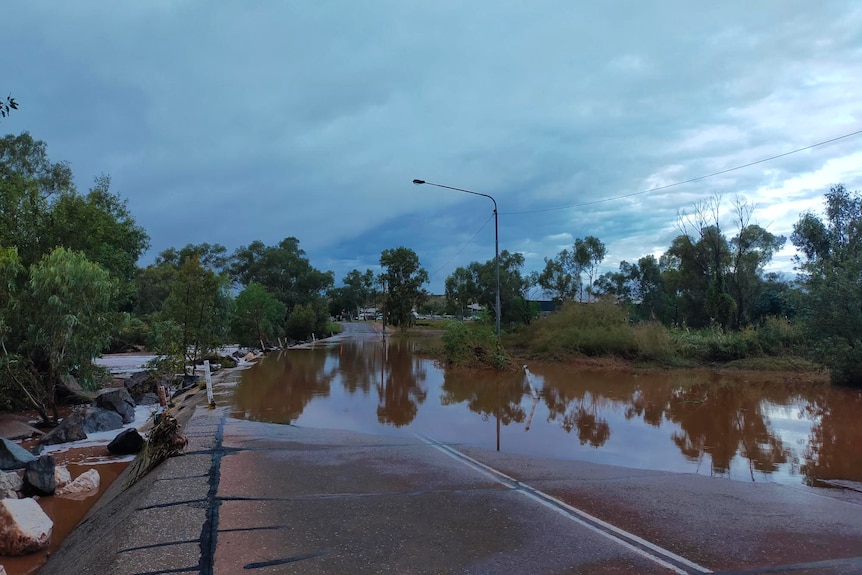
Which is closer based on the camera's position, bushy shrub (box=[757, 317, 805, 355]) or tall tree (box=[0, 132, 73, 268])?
tall tree (box=[0, 132, 73, 268])

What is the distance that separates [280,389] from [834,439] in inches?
662

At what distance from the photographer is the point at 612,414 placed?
14820 mm

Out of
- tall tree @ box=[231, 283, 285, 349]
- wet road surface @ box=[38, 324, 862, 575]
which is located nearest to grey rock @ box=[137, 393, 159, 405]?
wet road surface @ box=[38, 324, 862, 575]

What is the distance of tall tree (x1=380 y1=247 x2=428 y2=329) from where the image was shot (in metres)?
72.7

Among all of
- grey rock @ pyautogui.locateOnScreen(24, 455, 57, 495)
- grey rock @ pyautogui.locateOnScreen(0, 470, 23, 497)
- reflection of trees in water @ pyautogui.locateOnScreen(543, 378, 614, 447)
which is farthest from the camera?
reflection of trees in water @ pyautogui.locateOnScreen(543, 378, 614, 447)

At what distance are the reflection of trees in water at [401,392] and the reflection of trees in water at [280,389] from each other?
231 cm

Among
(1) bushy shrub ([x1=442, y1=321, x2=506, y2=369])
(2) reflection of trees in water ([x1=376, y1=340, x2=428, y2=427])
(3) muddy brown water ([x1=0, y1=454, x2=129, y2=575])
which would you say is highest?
(1) bushy shrub ([x1=442, y1=321, x2=506, y2=369])

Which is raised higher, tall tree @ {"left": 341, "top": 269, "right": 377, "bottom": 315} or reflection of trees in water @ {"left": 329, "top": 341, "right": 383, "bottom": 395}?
tall tree @ {"left": 341, "top": 269, "right": 377, "bottom": 315}

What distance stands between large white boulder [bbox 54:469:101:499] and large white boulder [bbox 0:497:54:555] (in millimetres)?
2075

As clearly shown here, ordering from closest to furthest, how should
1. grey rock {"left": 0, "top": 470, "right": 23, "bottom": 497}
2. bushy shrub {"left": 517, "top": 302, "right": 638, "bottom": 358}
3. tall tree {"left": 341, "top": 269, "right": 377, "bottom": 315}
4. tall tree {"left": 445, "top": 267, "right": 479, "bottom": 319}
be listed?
grey rock {"left": 0, "top": 470, "right": 23, "bottom": 497} < bushy shrub {"left": 517, "top": 302, "right": 638, "bottom": 358} < tall tree {"left": 445, "top": 267, "right": 479, "bottom": 319} < tall tree {"left": 341, "top": 269, "right": 377, "bottom": 315}

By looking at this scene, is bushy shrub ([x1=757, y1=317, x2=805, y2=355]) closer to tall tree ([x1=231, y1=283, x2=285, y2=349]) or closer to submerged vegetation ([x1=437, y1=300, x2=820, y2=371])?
submerged vegetation ([x1=437, y1=300, x2=820, y2=371])

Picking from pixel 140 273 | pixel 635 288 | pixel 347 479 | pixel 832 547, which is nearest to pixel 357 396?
pixel 347 479

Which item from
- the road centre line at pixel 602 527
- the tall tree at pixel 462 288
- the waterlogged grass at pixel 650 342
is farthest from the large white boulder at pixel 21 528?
the tall tree at pixel 462 288

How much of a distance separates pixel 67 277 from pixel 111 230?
11.8m
